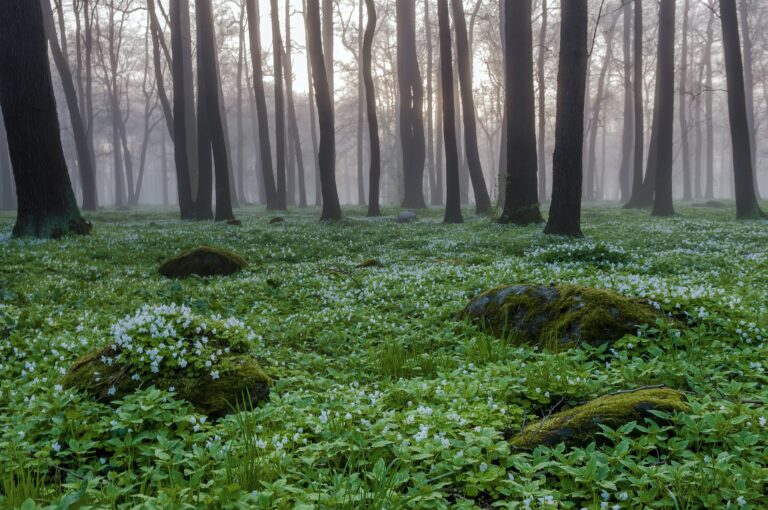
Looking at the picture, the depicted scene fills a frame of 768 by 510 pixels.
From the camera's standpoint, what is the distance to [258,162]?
6219 centimetres

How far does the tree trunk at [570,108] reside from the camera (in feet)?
45.5

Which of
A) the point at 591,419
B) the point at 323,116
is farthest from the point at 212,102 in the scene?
the point at 591,419

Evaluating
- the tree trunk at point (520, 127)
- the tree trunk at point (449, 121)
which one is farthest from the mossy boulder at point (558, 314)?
the tree trunk at point (449, 121)

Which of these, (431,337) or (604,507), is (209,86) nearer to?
(431,337)

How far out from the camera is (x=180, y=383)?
4.46 metres

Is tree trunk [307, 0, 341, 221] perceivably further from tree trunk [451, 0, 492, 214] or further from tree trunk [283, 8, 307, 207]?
tree trunk [283, 8, 307, 207]

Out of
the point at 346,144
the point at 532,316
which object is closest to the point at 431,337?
the point at 532,316

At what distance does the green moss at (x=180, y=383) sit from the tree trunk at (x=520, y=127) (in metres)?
15.3

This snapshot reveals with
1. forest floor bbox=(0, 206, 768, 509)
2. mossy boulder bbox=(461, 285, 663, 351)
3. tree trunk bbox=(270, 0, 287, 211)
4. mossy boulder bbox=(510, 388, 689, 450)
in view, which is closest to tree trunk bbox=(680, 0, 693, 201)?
tree trunk bbox=(270, 0, 287, 211)

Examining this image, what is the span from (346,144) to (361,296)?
284ft

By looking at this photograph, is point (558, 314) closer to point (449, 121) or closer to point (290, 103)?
point (449, 121)

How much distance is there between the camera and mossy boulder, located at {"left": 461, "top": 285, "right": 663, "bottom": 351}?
5.67m

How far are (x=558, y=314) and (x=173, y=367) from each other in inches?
166

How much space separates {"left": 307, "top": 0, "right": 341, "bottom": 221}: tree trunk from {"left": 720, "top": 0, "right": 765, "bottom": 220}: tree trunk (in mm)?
15858
